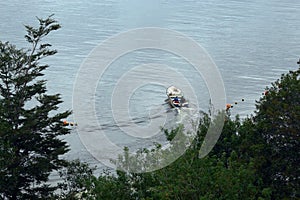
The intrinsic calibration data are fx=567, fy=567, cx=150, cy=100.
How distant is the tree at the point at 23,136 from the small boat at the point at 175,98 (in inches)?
931

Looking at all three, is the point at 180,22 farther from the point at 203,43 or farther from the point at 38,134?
the point at 38,134

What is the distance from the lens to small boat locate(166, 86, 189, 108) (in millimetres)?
53000

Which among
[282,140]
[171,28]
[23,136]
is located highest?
[171,28]

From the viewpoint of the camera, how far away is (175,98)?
2085 inches

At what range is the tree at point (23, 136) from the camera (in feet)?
86.5

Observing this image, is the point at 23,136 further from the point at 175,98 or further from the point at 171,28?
the point at 171,28

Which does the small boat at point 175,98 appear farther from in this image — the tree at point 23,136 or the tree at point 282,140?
the tree at point 282,140

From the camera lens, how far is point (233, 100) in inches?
2137

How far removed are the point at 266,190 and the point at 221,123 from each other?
9.17 meters

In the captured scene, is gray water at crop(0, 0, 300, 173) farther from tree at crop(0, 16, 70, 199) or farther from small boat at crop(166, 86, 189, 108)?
tree at crop(0, 16, 70, 199)

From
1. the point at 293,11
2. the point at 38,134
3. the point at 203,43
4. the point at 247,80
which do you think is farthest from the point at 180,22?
the point at 38,134

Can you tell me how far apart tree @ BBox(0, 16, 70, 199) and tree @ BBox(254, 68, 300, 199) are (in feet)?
36.2

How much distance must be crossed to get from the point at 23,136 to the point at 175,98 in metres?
26.8

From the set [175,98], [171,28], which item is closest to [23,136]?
[175,98]
